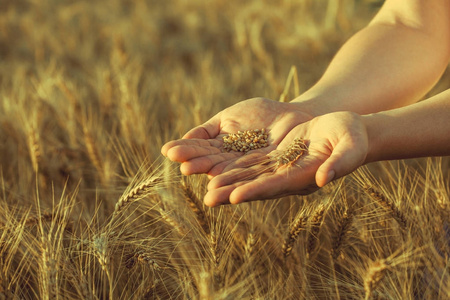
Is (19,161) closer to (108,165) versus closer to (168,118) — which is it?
(108,165)

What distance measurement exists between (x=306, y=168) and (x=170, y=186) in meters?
0.55

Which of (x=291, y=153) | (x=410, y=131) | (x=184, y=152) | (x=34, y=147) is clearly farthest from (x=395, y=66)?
(x=34, y=147)

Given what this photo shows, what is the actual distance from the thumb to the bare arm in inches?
24.9

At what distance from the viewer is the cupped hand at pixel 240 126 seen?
1.43 m

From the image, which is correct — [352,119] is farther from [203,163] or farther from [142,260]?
[142,260]

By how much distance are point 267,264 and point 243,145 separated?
0.41 metres

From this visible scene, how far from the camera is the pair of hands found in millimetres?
1170

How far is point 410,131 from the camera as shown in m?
1.36

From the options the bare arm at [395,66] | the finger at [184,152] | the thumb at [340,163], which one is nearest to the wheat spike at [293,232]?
the thumb at [340,163]

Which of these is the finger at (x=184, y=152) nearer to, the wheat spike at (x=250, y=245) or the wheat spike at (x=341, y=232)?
the wheat spike at (x=250, y=245)

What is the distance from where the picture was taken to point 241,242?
5.00 ft

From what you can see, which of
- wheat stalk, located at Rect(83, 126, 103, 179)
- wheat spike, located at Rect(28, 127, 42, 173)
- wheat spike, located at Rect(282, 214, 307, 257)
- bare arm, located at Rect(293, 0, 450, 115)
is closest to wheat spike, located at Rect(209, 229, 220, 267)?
wheat spike, located at Rect(282, 214, 307, 257)

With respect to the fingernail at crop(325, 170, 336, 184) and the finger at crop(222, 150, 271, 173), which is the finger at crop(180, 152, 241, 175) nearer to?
the finger at crop(222, 150, 271, 173)

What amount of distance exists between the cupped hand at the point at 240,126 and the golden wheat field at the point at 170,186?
0.13 metres
